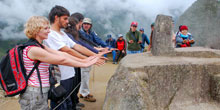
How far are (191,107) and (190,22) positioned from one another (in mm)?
4341

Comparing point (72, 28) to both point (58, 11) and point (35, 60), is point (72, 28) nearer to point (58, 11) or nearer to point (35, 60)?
point (58, 11)

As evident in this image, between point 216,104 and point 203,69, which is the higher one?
point 203,69

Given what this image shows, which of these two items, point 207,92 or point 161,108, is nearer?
point 161,108

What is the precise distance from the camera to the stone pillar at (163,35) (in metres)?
2.65

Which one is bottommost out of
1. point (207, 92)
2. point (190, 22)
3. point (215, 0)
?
point (207, 92)

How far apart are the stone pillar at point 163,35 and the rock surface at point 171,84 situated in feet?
2.07

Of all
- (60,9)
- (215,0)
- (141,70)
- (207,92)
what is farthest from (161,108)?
(215,0)

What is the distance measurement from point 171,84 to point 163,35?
920 mm

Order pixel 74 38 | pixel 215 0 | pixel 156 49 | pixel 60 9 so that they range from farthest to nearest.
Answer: pixel 215 0
pixel 156 49
pixel 74 38
pixel 60 9

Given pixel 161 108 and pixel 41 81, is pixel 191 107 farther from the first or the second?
pixel 41 81

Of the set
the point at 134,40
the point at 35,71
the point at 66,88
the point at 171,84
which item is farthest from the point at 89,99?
the point at 134,40

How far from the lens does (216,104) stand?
6.81 ft

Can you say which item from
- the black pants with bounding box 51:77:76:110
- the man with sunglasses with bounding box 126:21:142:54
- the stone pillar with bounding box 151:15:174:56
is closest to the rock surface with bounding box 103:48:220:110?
→ the black pants with bounding box 51:77:76:110

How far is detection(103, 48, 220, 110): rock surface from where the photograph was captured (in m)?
1.90
